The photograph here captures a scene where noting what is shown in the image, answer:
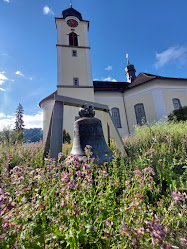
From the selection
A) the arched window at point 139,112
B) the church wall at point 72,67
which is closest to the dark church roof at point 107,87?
the church wall at point 72,67

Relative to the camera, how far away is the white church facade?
13.7 meters

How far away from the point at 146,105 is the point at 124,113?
9.68 feet

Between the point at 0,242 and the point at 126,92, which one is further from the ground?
the point at 126,92

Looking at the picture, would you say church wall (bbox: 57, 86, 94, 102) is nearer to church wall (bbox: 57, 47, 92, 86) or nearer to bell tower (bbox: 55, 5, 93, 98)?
bell tower (bbox: 55, 5, 93, 98)

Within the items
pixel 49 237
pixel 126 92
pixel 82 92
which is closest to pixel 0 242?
pixel 49 237

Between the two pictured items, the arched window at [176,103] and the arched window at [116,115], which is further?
the arched window at [116,115]

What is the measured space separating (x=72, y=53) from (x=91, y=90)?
5698mm

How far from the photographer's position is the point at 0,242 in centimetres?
66

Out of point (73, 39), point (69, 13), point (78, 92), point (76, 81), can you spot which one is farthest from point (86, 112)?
point (69, 13)

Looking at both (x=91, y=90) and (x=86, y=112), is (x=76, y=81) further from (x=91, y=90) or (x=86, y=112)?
(x=86, y=112)

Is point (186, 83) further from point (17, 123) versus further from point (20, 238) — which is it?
point (17, 123)

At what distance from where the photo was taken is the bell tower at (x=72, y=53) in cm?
1405

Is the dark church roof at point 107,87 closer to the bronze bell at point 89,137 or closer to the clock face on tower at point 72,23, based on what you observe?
the clock face on tower at point 72,23

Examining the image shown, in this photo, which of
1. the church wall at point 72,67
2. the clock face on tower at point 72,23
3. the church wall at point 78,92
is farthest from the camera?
the clock face on tower at point 72,23
